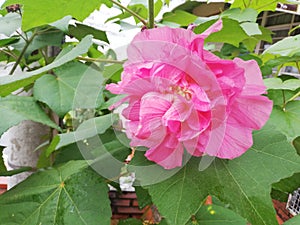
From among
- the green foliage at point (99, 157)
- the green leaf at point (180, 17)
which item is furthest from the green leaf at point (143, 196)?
the green leaf at point (180, 17)

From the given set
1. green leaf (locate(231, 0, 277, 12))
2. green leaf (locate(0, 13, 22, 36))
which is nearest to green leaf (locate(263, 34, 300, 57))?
green leaf (locate(231, 0, 277, 12))

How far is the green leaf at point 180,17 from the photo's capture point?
630 millimetres

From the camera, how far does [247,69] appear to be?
28cm

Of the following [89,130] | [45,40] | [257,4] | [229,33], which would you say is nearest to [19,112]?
[89,130]

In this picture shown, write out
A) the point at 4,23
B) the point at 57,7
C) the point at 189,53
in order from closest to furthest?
the point at 189,53 < the point at 57,7 < the point at 4,23

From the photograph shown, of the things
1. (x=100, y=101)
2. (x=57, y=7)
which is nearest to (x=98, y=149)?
(x=100, y=101)

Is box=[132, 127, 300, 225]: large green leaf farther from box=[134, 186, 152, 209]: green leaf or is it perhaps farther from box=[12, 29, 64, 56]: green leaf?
box=[12, 29, 64, 56]: green leaf

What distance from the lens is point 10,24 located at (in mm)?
511

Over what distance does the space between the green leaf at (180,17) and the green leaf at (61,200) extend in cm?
34

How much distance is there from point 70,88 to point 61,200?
0.15 meters

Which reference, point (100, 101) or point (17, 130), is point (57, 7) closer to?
point (100, 101)

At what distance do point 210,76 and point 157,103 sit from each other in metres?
0.04

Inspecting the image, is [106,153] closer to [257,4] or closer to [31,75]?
[31,75]

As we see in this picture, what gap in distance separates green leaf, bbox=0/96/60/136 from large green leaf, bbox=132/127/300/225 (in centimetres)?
16
